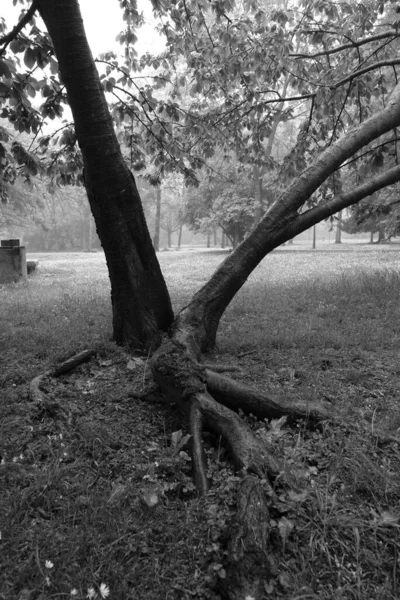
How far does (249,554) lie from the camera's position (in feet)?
6.20

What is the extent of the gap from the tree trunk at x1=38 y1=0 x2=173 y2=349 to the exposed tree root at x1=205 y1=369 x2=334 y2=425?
140cm

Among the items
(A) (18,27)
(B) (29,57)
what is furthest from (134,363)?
(A) (18,27)

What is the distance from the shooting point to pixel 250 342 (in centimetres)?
538

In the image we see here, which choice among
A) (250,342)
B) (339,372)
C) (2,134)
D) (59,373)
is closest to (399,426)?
(339,372)

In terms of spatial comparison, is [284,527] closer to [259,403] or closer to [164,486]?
[164,486]

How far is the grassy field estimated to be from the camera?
188cm

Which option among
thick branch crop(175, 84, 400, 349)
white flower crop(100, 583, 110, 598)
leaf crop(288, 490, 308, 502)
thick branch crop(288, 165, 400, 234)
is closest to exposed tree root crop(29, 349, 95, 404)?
thick branch crop(175, 84, 400, 349)

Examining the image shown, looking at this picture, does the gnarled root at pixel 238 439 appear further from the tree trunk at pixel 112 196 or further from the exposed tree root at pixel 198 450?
the tree trunk at pixel 112 196

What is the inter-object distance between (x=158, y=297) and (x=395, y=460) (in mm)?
3027

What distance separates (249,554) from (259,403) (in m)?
1.49

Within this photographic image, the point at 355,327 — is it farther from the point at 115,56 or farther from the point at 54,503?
the point at 115,56

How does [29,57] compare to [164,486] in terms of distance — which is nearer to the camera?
[164,486]

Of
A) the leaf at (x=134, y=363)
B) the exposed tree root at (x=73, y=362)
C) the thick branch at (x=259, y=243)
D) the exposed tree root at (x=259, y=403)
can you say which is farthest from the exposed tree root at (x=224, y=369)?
the exposed tree root at (x=73, y=362)

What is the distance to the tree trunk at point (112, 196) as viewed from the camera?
3979 mm
